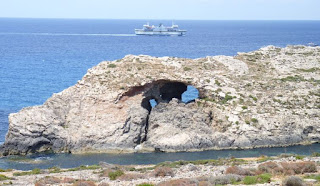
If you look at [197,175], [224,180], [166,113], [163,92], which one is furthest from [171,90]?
[224,180]

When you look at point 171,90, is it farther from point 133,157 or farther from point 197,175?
point 197,175

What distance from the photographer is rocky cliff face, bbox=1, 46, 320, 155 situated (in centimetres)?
5091

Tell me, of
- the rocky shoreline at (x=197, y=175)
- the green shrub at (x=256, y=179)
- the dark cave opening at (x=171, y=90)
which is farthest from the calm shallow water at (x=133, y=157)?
the green shrub at (x=256, y=179)

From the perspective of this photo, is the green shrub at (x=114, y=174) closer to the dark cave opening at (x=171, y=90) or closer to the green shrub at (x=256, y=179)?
the green shrub at (x=256, y=179)

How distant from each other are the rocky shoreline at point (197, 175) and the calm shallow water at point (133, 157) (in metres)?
7.29

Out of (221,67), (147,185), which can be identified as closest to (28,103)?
(221,67)

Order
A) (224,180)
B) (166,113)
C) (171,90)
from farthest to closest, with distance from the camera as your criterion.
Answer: (171,90) → (166,113) → (224,180)

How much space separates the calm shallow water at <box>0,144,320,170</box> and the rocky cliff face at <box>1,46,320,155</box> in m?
1.30

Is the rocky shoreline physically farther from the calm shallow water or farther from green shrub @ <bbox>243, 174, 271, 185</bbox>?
the calm shallow water

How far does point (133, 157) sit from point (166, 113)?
681cm

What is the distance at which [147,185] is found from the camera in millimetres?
26938

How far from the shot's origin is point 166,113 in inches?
2122

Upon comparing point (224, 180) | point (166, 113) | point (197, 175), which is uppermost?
point (224, 180)

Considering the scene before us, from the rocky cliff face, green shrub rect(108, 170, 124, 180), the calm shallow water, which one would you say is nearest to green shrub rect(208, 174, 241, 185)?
green shrub rect(108, 170, 124, 180)
